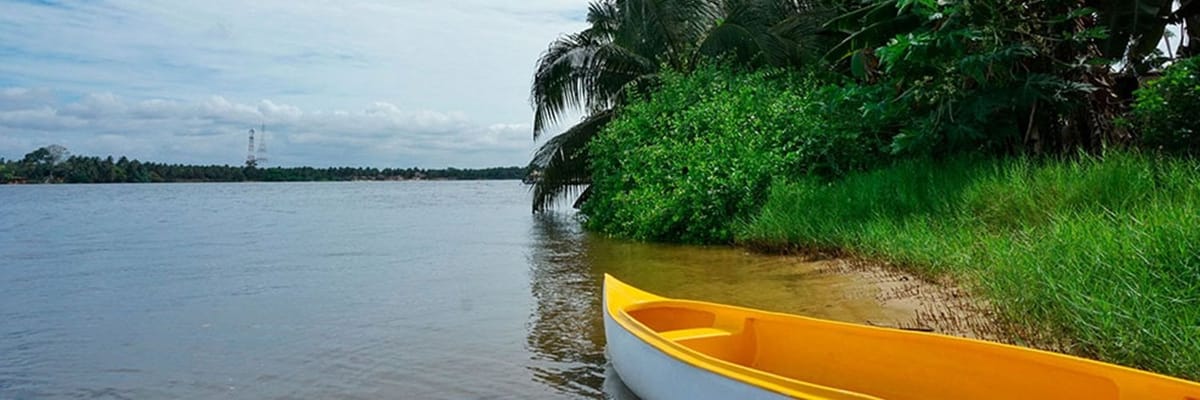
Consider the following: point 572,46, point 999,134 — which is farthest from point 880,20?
point 572,46

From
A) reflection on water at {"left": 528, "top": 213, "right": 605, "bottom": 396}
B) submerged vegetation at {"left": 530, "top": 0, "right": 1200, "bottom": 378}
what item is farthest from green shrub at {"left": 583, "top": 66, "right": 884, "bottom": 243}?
reflection on water at {"left": 528, "top": 213, "right": 605, "bottom": 396}

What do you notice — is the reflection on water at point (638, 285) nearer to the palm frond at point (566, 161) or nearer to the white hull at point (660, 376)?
the white hull at point (660, 376)

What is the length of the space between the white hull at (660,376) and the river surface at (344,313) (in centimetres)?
24

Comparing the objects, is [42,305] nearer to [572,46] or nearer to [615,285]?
[615,285]

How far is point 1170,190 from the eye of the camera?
23.5 feet

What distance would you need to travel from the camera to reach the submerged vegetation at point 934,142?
4988 millimetres

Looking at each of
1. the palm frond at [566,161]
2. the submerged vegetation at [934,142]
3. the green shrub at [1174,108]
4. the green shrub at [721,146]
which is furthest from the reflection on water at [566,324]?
the green shrub at [1174,108]

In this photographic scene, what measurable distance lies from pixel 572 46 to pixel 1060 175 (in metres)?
11.9

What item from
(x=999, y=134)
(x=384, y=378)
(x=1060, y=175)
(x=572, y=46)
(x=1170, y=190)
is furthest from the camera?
(x=572, y=46)

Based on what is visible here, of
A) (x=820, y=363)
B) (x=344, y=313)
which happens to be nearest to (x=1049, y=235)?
(x=820, y=363)

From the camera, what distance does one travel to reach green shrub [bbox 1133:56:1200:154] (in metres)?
8.65

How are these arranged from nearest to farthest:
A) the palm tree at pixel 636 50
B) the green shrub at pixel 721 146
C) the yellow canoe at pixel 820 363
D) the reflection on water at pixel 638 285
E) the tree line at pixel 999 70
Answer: the yellow canoe at pixel 820 363 < the reflection on water at pixel 638 285 < the tree line at pixel 999 70 < the green shrub at pixel 721 146 < the palm tree at pixel 636 50

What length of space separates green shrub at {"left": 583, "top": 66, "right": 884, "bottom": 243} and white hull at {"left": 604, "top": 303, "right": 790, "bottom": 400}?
7.91 m

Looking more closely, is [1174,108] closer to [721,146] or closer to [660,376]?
[721,146]
